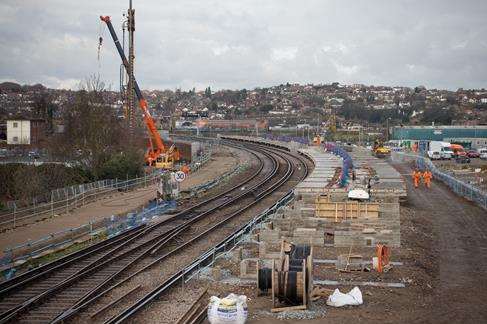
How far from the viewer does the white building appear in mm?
78125

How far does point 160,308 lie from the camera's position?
14.1 metres

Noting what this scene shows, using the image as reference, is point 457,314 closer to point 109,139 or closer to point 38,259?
point 38,259

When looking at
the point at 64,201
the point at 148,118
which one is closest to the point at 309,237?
the point at 64,201

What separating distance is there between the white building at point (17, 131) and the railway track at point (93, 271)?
54146 mm

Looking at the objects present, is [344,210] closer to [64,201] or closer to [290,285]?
[290,285]

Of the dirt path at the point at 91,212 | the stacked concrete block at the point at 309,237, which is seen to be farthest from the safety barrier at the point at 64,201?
the stacked concrete block at the point at 309,237

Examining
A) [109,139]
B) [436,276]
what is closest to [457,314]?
[436,276]

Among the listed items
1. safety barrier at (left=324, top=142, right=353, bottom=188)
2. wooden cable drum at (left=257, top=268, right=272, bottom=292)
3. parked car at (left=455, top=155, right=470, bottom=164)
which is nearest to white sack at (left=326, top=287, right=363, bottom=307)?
wooden cable drum at (left=257, top=268, right=272, bottom=292)

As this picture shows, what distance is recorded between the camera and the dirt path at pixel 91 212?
Answer: 23594 millimetres

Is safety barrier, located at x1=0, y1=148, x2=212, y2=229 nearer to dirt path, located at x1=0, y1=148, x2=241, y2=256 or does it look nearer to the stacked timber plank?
dirt path, located at x1=0, y1=148, x2=241, y2=256

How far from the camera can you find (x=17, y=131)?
7900cm

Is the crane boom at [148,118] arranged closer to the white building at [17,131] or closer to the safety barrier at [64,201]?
the safety barrier at [64,201]

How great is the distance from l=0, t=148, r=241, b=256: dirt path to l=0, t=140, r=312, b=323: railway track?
310cm

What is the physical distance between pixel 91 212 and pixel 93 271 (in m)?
11.8
